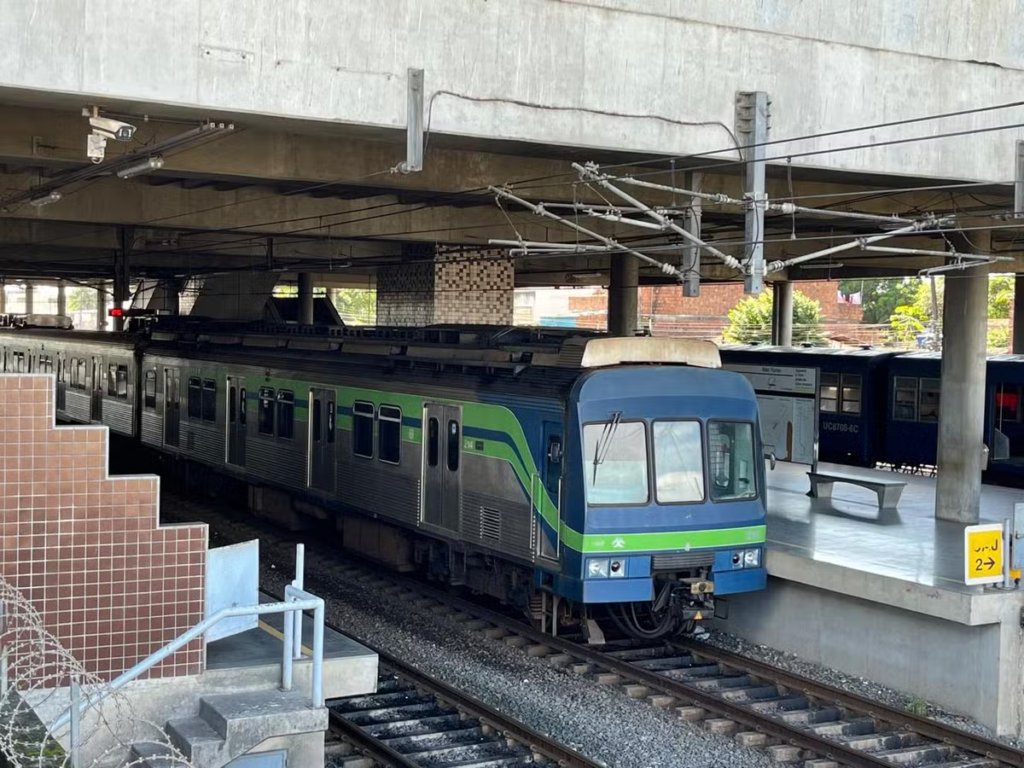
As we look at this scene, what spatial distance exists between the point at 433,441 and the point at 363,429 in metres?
1.81

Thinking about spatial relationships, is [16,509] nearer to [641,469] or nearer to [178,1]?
[178,1]

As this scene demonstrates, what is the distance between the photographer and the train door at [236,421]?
→ 18.1m

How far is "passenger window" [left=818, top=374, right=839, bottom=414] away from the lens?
24625 millimetres

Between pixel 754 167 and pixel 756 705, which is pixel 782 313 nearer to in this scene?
pixel 754 167

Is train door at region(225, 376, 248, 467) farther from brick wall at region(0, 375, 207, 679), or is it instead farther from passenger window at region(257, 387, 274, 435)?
brick wall at region(0, 375, 207, 679)

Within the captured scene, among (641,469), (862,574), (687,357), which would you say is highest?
(687,357)

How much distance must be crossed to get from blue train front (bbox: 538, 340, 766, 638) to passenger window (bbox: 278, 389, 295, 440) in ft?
20.3

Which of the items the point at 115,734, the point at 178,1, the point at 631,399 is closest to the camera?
the point at 115,734

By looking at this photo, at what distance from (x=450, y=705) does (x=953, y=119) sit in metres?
7.96

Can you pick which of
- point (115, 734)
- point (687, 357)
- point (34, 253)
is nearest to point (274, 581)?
point (687, 357)

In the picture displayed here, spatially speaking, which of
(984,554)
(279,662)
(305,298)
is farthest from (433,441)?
(305,298)

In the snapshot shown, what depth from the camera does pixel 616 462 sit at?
10914mm

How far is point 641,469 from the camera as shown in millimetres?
11047

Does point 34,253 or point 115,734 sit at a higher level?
point 34,253
